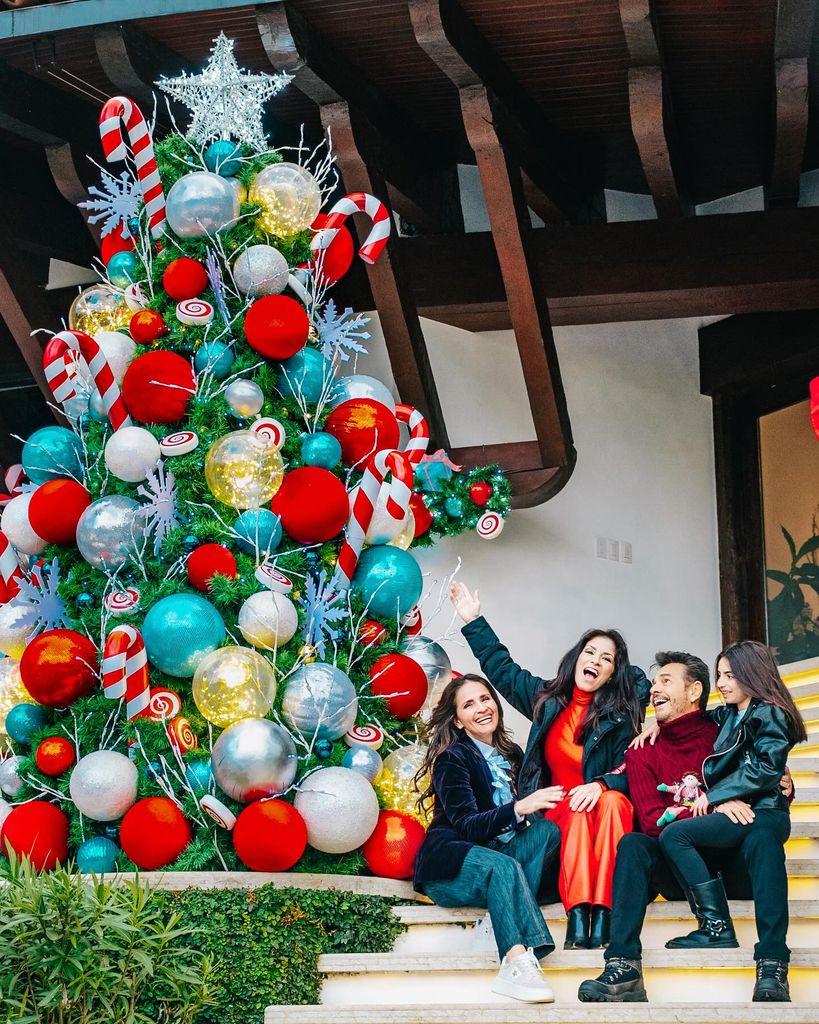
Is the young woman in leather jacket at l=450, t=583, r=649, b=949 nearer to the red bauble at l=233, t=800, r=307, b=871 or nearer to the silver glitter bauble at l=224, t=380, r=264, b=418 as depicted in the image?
the red bauble at l=233, t=800, r=307, b=871

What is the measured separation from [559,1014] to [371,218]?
362 cm

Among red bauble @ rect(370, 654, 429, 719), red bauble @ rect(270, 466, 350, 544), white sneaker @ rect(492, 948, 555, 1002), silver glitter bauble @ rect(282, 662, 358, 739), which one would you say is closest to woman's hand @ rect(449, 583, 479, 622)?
red bauble @ rect(370, 654, 429, 719)

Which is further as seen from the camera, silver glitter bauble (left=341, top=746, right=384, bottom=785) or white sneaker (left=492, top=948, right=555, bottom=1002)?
silver glitter bauble (left=341, top=746, right=384, bottom=785)

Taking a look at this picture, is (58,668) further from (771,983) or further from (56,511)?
(771,983)

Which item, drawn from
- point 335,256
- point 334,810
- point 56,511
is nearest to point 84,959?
point 334,810

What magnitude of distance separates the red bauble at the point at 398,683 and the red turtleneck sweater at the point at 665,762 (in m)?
1.00

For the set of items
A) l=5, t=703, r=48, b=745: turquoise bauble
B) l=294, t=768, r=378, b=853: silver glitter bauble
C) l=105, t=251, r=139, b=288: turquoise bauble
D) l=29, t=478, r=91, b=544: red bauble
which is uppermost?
l=105, t=251, r=139, b=288: turquoise bauble

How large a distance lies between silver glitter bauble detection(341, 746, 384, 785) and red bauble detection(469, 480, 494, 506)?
205 centimetres

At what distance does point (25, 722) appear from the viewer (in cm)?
515

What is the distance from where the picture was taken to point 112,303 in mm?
5777

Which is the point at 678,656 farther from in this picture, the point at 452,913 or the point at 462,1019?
the point at 462,1019

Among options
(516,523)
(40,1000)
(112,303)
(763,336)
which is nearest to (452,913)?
(40,1000)

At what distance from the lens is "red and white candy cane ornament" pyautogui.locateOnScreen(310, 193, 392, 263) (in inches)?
221

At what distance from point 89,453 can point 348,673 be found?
4.23ft
